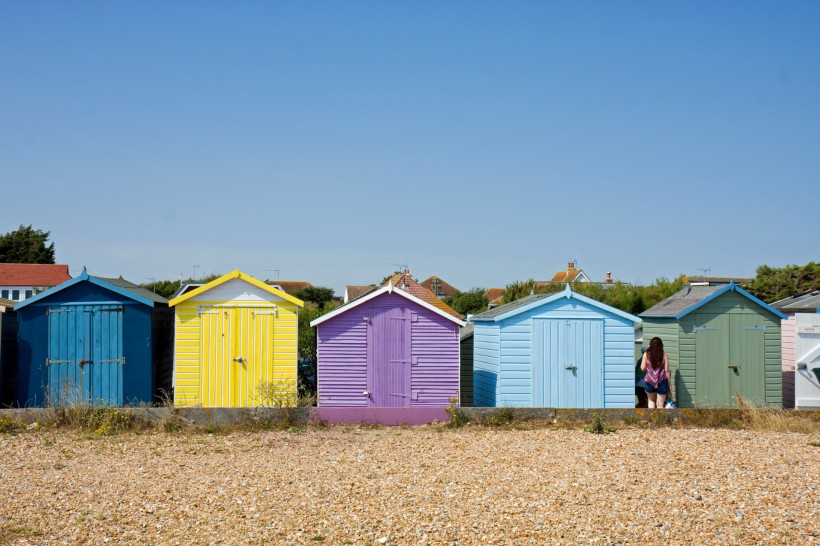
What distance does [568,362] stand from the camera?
54.3 ft

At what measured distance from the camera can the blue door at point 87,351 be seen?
1584cm

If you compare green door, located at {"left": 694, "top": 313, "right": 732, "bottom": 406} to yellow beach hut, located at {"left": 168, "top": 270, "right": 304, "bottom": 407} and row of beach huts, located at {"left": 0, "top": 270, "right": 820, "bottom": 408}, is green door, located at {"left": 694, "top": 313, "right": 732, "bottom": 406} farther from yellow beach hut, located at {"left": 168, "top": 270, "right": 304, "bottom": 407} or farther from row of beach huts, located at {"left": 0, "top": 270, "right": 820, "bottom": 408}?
yellow beach hut, located at {"left": 168, "top": 270, "right": 304, "bottom": 407}

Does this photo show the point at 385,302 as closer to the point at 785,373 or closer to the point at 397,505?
the point at 397,505

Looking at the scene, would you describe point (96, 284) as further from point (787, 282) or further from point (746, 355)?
point (787, 282)

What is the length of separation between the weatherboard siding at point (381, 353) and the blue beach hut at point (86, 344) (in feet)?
11.2

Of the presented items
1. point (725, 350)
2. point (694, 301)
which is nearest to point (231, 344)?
point (694, 301)

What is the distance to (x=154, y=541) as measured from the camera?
8.04 meters

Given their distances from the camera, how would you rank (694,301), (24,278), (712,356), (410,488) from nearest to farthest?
1. (410,488)
2. (712,356)
3. (694,301)
4. (24,278)

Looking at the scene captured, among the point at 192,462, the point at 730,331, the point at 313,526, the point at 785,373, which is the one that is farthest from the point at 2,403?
the point at 785,373

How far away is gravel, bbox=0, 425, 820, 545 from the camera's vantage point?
27.3ft

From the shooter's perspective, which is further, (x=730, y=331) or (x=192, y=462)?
(x=730, y=331)

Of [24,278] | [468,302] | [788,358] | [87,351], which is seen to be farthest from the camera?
[24,278]

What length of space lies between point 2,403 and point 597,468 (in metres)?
11.6

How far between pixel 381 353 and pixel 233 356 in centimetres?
282
